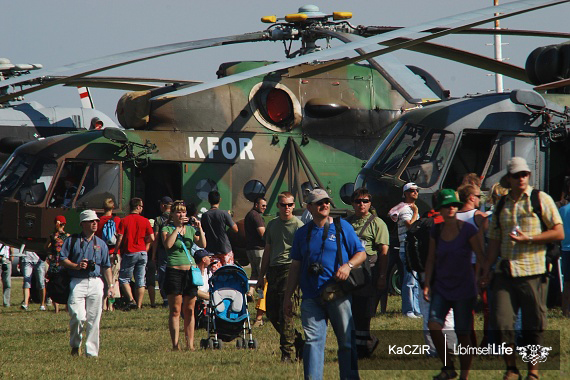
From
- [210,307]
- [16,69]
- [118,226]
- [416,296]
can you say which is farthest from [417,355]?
[16,69]

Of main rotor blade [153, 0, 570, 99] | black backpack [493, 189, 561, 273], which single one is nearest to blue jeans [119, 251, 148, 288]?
main rotor blade [153, 0, 570, 99]

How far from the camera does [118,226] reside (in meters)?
14.8

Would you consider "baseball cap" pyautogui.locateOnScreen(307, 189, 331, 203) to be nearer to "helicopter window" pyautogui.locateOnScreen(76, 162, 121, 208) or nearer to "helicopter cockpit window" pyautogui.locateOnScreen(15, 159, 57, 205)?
"helicopter window" pyautogui.locateOnScreen(76, 162, 121, 208)

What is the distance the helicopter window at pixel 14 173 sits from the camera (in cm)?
1603

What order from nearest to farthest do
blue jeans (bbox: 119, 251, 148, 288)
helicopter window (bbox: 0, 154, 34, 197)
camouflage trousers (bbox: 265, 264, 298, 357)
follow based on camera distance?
1. camouflage trousers (bbox: 265, 264, 298, 357)
2. blue jeans (bbox: 119, 251, 148, 288)
3. helicopter window (bbox: 0, 154, 34, 197)

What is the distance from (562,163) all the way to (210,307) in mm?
5856

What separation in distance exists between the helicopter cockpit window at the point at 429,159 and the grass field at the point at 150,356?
6.25ft

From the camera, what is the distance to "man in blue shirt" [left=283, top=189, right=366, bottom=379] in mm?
7312

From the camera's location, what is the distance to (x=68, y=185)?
52.0 feet

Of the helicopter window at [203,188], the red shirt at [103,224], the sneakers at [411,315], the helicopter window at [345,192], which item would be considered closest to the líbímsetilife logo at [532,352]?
the sneakers at [411,315]

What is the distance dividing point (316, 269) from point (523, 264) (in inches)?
63.4

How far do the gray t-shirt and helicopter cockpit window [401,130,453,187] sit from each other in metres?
2.76

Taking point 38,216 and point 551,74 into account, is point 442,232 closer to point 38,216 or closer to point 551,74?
point 551,74

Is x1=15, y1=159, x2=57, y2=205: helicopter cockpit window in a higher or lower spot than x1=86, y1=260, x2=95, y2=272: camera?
higher
